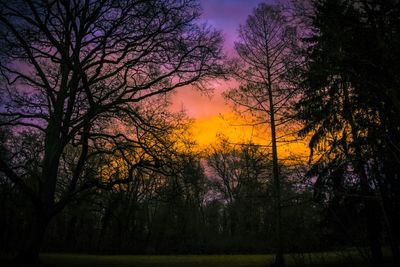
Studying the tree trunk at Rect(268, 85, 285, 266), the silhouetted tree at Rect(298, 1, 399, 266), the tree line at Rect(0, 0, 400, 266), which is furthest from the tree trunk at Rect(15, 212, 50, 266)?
the tree trunk at Rect(268, 85, 285, 266)

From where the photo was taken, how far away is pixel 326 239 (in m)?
16.1

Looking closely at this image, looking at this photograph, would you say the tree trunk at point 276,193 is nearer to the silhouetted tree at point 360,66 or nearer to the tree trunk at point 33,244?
the silhouetted tree at point 360,66

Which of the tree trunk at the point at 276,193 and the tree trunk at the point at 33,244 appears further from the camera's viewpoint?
the tree trunk at the point at 276,193

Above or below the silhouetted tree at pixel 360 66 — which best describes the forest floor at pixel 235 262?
below

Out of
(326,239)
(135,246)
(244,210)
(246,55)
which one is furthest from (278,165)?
(244,210)

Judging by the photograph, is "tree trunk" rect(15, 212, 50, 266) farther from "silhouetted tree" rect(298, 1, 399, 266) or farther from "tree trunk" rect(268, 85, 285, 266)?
"tree trunk" rect(268, 85, 285, 266)

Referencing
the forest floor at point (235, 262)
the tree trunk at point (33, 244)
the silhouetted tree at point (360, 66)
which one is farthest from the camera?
the forest floor at point (235, 262)

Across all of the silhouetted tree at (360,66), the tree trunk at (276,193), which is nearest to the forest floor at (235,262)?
the tree trunk at (276,193)

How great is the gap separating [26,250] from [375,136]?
1165cm

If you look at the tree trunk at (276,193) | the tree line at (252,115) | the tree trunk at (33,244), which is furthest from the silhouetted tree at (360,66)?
the tree trunk at (33,244)

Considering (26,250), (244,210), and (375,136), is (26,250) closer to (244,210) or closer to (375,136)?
(375,136)

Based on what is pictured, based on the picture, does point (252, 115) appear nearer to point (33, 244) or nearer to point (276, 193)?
point (276, 193)

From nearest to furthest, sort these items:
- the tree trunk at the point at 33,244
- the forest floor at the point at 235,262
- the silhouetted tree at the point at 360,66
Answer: the silhouetted tree at the point at 360,66
the tree trunk at the point at 33,244
the forest floor at the point at 235,262

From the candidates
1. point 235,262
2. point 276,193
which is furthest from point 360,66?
point 235,262
